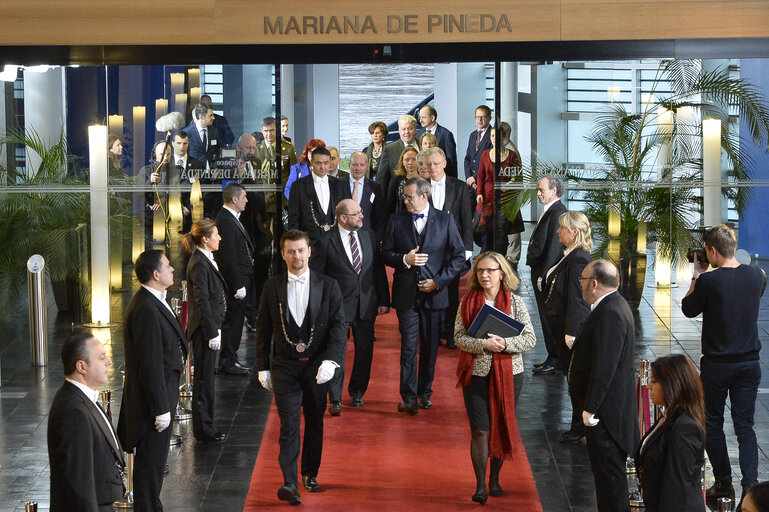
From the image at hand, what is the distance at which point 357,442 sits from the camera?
8.89 meters

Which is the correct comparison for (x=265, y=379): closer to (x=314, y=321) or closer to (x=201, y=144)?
(x=314, y=321)

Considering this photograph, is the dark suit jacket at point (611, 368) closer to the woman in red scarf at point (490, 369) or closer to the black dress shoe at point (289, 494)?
the woman in red scarf at point (490, 369)

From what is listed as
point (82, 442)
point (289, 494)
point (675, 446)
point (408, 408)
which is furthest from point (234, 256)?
point (675, 446)

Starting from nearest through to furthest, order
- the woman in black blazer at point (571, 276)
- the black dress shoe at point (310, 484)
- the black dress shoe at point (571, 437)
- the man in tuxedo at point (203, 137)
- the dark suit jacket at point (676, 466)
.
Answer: the dark suit jacket at point (676, 466)
the black dress shoe at point (310, 484)
the woman in black blazer at point (571, 276)
the black dress shoe at point (571, 437)
the man in tuxedo at point (203, 137)

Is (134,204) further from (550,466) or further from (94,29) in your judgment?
(550,466)

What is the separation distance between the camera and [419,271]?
9.42 m

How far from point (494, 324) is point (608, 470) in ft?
4.13

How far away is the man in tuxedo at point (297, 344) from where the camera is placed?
7.46m

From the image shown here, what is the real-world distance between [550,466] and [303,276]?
232 cm

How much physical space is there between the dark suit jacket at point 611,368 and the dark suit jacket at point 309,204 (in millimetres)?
4758

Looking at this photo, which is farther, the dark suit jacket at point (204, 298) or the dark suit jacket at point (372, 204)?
the dark suit jacket at point (372, 204)

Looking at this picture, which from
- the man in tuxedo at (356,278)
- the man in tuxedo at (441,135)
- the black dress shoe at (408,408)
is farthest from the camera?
the man in tuxedo at (441,135)

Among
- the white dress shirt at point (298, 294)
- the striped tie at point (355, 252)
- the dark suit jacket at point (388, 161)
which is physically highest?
the dark suit jacket at point (388, 161)

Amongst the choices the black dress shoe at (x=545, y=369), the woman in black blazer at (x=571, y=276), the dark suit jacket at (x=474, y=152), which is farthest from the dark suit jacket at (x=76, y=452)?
the dark suit jacket at (x=474, y=152)
